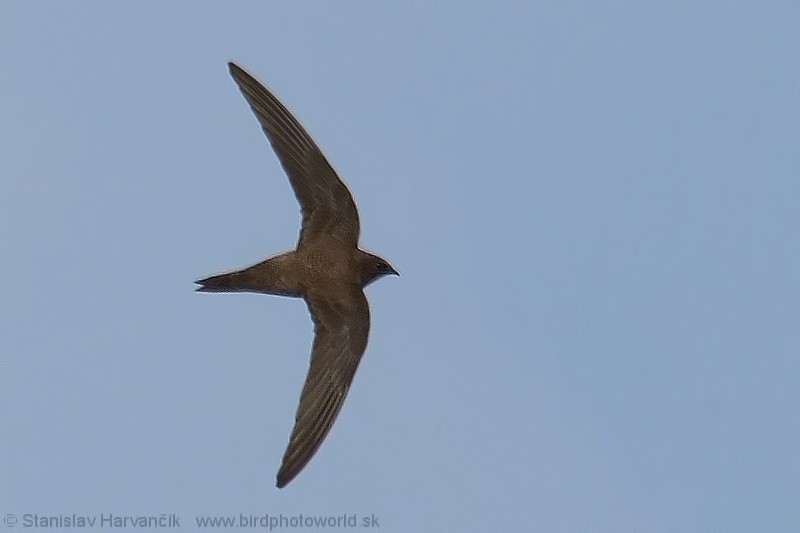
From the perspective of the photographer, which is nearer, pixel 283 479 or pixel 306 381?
pixel 283 479

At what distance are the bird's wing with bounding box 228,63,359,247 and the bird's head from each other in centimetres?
25

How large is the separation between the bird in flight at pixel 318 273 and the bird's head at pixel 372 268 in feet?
0.03

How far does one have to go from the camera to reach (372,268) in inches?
548

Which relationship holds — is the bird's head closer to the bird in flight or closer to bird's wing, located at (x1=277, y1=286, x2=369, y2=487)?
the bird in flight

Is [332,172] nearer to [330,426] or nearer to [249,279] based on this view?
[249,279]

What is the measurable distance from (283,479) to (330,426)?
915mm

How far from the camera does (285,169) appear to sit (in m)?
13.6

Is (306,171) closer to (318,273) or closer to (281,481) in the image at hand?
(318,273)

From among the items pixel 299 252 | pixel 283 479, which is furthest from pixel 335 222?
pixel 283 479

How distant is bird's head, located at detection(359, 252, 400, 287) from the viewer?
45.5 ft

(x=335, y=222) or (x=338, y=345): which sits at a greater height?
(x=335, y=222)

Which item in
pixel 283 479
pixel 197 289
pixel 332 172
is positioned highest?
pixel 332 172

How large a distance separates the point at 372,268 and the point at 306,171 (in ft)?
4.06

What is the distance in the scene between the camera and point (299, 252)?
44.9ft
